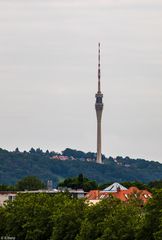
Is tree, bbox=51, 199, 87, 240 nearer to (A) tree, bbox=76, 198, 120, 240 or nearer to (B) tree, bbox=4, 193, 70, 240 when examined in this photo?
(A) tree, bbox=76, 198, 120, 240

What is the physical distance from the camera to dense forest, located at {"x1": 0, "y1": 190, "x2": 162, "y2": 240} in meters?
132

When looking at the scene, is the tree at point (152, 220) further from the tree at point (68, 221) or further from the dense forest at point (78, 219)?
the tree at point (68, 221)

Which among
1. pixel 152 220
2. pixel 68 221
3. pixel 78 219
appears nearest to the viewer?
pixel 152 220

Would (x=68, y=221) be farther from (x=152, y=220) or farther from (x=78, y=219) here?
(x=152, y=220)

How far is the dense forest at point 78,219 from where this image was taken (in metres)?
132

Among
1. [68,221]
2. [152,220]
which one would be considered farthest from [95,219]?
[152,220]

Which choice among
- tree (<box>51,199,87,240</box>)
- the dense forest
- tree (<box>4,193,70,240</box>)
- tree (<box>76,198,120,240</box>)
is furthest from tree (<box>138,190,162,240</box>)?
tree (<box>4,193,70,240</box>)

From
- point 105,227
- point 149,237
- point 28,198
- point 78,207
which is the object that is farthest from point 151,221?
point 28,198

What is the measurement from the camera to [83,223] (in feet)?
484

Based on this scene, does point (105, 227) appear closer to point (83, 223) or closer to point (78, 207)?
point (83, 223)

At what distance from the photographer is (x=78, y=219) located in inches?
6181

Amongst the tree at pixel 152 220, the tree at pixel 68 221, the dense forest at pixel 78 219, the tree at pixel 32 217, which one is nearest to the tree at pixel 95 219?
the dense forest at pixel 78 219

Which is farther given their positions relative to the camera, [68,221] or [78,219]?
[78,219]

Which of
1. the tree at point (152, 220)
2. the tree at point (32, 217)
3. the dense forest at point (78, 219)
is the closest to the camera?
the tree at point (152, 220)
